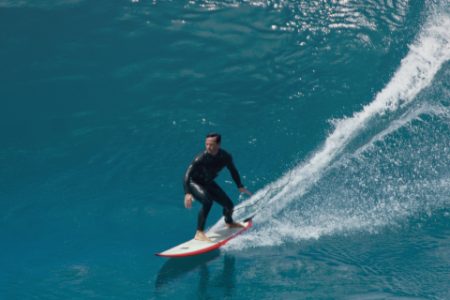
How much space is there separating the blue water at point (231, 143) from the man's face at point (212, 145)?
6.08 ft

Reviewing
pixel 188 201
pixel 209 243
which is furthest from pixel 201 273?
pixel 188 201

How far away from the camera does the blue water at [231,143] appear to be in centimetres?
906

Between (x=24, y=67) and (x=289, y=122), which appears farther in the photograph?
(x=24, y=67)

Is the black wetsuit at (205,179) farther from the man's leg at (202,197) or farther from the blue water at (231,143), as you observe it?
the blue water at (231,143)

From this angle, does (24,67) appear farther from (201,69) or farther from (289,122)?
(289,122)

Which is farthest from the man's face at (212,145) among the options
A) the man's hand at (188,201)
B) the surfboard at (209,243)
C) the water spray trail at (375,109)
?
the water spray trail at (375,109)

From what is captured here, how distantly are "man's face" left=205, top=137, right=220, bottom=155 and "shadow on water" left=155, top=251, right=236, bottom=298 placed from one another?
72.2 inches

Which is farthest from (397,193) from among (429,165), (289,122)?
(289,122)

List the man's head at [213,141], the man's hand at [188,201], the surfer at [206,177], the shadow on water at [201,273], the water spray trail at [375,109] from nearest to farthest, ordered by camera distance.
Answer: the shadow on water at [201,273] < the man's hand at [188,201] < the man's head at [213,141] < the surfer at [206,177] < the water spray trail at [375,109]

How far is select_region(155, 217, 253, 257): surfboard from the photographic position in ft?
29.8

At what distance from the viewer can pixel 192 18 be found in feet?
48.8

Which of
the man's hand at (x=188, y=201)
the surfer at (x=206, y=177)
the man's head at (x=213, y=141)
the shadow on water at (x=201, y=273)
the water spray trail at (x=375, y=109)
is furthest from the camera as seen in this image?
the water spray trail at (x=375, y=109)

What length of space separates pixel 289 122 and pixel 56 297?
6478 millimetres

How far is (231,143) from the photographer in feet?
40.8
